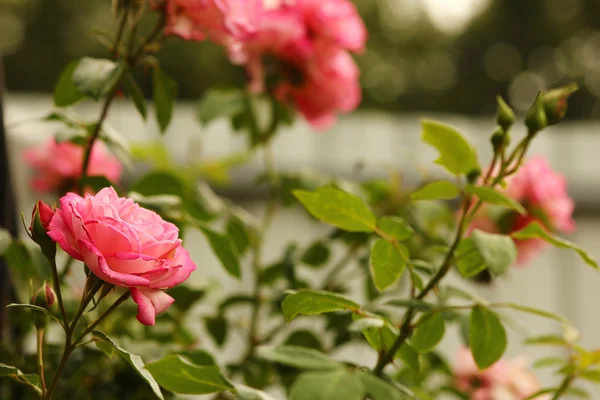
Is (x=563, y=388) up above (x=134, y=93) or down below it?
below

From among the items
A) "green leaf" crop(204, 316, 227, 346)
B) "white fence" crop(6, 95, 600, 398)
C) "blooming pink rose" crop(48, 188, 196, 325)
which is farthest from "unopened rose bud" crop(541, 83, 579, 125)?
"white fence" crop(6, 95, 600, 398)

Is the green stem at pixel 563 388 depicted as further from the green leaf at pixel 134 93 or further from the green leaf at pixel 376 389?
the green leaf at pixel 134 93

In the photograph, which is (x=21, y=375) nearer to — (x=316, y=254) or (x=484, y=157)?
(x=316, y=254)

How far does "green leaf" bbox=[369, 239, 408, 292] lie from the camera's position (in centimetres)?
50

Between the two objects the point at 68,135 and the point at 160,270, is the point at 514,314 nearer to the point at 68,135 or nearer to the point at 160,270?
the point at 68,135

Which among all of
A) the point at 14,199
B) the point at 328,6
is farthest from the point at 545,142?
the point at 14,199

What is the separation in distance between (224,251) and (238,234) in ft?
0.50

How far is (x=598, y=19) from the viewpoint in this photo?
1478cm

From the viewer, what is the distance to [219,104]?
32.5 inches

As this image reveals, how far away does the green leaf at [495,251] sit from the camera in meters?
0.44

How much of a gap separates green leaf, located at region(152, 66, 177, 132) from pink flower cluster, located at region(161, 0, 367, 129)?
70mm

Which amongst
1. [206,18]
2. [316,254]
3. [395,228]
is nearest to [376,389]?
[395,228]

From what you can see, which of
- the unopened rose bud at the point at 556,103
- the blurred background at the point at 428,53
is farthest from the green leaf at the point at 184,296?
the blurred background at the point at 428,53

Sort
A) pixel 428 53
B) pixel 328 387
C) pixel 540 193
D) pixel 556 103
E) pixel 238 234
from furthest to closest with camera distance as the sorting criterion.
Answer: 1. pixel 428 53
2. pixel 540 193
3. pixel 238 234
4. pixel 556 103
5. pixel 328 387
